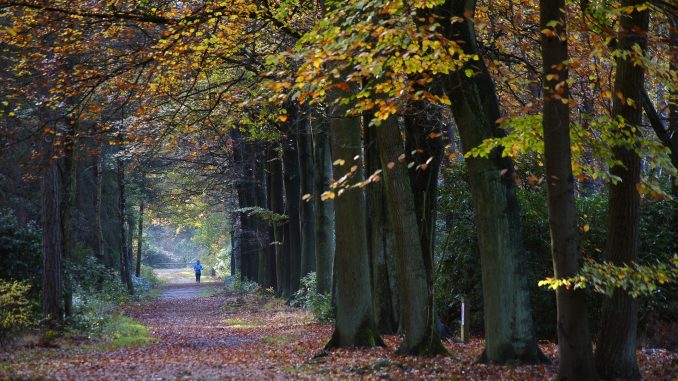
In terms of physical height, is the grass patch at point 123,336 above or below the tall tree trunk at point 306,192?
below

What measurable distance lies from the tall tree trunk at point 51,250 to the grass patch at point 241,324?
669 centimetres

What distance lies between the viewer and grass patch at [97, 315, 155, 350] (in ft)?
54.2

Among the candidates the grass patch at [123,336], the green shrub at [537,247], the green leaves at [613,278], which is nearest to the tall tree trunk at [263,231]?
the grass patch at [123,336]

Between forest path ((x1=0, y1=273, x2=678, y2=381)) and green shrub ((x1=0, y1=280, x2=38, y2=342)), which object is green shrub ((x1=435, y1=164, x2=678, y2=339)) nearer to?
forest path ((x1=0, y1=273, x2=678, y2=381))

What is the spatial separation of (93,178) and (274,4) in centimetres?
2241

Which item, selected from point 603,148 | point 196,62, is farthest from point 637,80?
point 196,62

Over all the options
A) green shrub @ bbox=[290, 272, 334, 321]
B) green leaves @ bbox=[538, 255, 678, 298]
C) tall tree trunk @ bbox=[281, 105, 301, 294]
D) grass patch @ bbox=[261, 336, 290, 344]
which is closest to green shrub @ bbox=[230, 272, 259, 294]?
tall tree trunk @ bbox=[281, 105, 301, 294]

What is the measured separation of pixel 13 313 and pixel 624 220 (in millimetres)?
11837

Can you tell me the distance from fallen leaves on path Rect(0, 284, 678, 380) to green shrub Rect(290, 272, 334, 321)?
1.89 feet

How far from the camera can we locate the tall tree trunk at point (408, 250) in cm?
1170

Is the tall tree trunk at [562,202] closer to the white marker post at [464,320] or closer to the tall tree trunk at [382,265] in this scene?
the white marker post at [464,320]

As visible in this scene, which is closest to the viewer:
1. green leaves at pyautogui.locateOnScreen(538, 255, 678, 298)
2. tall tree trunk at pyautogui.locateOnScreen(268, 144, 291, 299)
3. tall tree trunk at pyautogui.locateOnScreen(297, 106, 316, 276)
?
green leaves at pyautogui.locateOnScreen(538, 255, 678, 298)

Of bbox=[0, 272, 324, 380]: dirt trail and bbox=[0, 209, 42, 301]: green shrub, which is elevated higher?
bbox=[0, 209, 42, 301]: green shrub

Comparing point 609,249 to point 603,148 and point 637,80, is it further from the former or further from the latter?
point 637,80
